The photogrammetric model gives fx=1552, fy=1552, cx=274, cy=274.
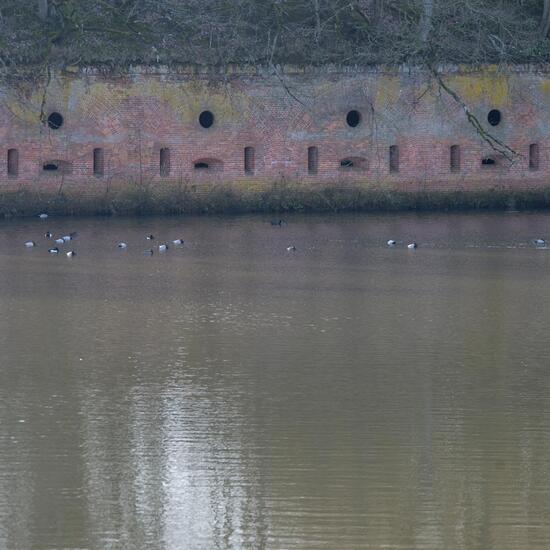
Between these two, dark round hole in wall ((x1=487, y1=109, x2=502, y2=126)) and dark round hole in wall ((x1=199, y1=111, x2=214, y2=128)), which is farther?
dark round hole in wall ((x1=487, y1=109, x2=502, y2=126))

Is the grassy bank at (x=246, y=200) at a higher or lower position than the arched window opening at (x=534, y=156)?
lower

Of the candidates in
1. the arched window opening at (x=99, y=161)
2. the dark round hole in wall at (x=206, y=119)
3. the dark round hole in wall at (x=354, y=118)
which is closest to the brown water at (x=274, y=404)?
the arched window opening at (x=99, y=161)

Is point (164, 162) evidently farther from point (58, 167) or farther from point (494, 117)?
point (494, 117)

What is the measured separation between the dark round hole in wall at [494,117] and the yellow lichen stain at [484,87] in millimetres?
171

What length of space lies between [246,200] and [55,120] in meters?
3.67

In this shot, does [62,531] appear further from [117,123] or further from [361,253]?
[117,123]

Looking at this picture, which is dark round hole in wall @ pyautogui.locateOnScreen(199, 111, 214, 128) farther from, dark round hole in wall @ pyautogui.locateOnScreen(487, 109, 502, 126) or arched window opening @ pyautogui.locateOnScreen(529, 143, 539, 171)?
arched window opening @ pyautogui.locateOnScreen(529, 143, 539, 171)

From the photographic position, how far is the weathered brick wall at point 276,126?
89.4 ft

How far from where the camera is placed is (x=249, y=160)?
28234 mm

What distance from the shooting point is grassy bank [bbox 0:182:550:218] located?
26922 millimetres

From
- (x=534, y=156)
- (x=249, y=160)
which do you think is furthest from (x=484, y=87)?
(x=249, y=160)

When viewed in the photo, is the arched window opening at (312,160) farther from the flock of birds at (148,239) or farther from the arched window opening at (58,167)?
the flock of birds at (148,239)

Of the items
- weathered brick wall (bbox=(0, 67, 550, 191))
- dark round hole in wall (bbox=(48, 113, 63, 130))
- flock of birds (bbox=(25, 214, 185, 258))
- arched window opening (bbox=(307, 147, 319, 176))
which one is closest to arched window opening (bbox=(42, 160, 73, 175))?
weathered brick wall (bbox=(0, 67, 550, 191))

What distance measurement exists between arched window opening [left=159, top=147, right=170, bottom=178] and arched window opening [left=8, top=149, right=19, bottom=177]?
8.37 ft
